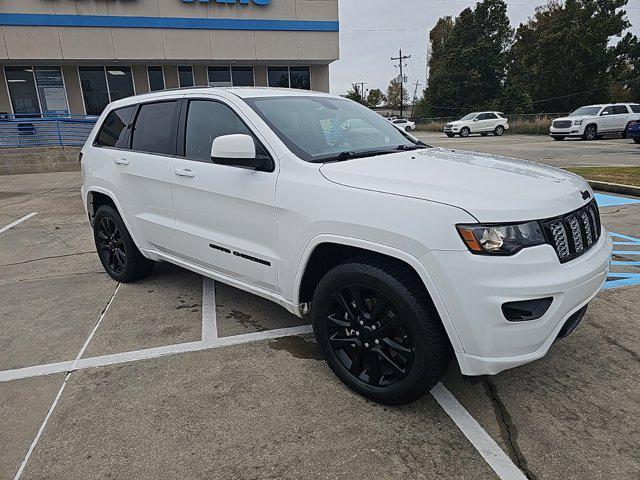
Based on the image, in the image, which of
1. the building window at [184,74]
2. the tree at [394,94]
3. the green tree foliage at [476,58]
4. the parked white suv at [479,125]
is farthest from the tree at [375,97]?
the building window at [184,74]

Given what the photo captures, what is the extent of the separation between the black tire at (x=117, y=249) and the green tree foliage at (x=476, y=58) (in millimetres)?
48540

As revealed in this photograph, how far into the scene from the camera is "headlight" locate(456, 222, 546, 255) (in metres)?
2.10

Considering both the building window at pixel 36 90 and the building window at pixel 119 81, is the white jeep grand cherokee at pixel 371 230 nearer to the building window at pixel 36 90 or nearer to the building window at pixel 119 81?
the building window at pixel 119 81

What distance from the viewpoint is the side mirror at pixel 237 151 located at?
9.25ft

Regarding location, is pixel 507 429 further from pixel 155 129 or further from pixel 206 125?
pixel 155 129

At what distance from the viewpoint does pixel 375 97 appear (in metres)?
82.3

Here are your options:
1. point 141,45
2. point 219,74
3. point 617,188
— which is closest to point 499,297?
point 617,188

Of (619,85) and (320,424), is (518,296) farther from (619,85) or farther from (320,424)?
(619,85)

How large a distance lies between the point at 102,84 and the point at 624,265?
78.0 ft

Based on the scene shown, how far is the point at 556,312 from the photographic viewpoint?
2.17m

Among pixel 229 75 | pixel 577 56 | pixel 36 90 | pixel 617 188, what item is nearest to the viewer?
pixel 617 188

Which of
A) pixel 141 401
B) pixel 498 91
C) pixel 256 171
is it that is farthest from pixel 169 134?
pixel 498 91

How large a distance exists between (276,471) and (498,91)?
51764 mm

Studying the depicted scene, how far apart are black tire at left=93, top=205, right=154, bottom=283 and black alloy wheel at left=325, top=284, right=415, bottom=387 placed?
259 cm
